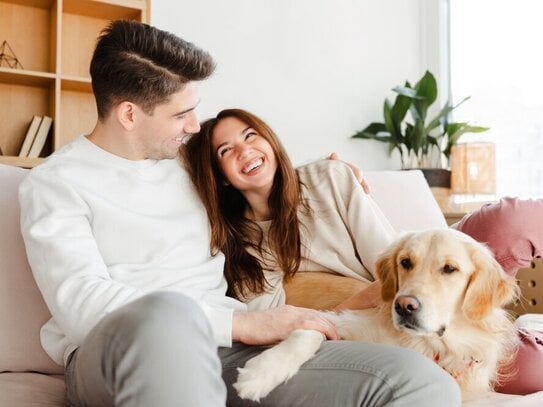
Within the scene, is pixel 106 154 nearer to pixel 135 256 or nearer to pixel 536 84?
pixel 135 256

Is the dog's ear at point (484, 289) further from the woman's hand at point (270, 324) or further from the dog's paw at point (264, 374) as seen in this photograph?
the dog's paw at point (264, 374)

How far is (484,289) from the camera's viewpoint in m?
1.54

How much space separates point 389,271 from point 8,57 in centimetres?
270

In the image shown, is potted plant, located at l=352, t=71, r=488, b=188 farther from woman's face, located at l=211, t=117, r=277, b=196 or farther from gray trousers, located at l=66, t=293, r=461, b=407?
gray trousers, located at l=66, t=293, r=461, b=407

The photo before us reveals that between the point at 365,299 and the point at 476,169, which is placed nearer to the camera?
the point at 365,299

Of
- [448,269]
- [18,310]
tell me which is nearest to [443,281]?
[448,269]

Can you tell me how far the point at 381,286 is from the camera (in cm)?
162

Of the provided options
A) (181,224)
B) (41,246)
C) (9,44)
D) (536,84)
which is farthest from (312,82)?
(41,246)

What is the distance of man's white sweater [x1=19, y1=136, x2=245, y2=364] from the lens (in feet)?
4.42

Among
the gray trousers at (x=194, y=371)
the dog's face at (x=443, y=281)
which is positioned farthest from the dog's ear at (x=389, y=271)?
the gray trousers at (x=194, y=371)

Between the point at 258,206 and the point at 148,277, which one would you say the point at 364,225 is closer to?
the point at 258,206

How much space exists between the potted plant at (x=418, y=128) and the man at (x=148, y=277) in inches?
104

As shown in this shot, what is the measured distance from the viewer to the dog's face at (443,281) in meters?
1.47

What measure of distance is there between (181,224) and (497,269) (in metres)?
0.78
